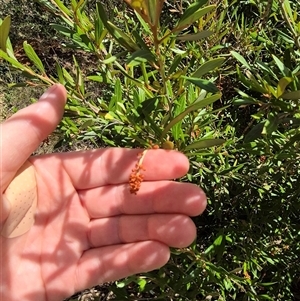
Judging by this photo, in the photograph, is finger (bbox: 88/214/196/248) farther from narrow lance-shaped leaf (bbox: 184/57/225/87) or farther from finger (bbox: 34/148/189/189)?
narrow lance-shaped leaf (bbox: 184/57/225/87)

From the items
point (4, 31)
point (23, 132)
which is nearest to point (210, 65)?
point (4, 31)

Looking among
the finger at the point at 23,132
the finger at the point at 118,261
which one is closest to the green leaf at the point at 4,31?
the finger at the point at 23,132

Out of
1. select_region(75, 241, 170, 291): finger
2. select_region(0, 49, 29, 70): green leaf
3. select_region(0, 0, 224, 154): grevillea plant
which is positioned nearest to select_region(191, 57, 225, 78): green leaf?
select_region(0, 0, 224, 154): grevillea plant

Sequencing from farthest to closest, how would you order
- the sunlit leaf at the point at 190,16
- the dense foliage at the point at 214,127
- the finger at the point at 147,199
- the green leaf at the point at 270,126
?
the finger at the point at 147,199 → the dense foliage at the point at 214,127 → the green leaf at the point at 270,126 → the sunlit leaf at the point at 190,16

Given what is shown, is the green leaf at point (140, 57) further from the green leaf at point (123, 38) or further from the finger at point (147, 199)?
the finger at point (147, 199)

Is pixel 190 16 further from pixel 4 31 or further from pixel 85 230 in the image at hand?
pixel 85 230

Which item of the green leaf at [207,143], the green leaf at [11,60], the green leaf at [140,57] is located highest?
the green leaf at [140,57]

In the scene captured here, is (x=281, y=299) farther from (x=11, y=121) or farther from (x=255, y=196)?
(x=11, y=121)

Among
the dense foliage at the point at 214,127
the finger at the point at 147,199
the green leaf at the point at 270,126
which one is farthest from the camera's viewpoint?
the finger at the point at 147,199
